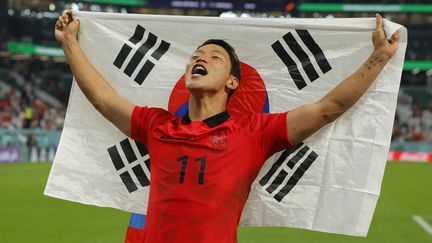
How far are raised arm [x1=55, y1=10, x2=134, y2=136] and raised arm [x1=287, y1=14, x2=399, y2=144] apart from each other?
1.11 m

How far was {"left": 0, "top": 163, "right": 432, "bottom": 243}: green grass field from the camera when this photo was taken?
26.9 feet

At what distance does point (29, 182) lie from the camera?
15.5 meters

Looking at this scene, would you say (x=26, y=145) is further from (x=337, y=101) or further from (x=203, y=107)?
(x=337, y=101)

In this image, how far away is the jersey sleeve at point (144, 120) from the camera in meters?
3.75

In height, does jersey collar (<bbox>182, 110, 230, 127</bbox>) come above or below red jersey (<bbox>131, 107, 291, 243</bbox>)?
above

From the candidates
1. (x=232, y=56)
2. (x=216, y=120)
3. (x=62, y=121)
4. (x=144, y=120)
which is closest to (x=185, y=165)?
(x=216, y=120)

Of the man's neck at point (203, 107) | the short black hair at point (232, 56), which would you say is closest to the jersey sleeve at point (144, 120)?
the man's neck at point (203, 107)

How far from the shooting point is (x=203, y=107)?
368 cm

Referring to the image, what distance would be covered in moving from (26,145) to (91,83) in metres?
19.8

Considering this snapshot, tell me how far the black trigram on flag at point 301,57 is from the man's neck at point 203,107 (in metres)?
0.75

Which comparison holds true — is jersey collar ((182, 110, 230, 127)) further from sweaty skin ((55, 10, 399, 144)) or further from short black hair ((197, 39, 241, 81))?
short black hair ((197, 39, 241, 81))

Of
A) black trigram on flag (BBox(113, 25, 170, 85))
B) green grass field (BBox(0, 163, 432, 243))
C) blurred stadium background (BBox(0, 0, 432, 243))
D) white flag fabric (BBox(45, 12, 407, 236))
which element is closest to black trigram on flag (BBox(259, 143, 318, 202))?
white flag fabric (BBox(45, 12, 407, 236))

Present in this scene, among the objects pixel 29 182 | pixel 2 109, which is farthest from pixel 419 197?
pixel 2 109

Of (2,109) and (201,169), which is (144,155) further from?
(2,109)
